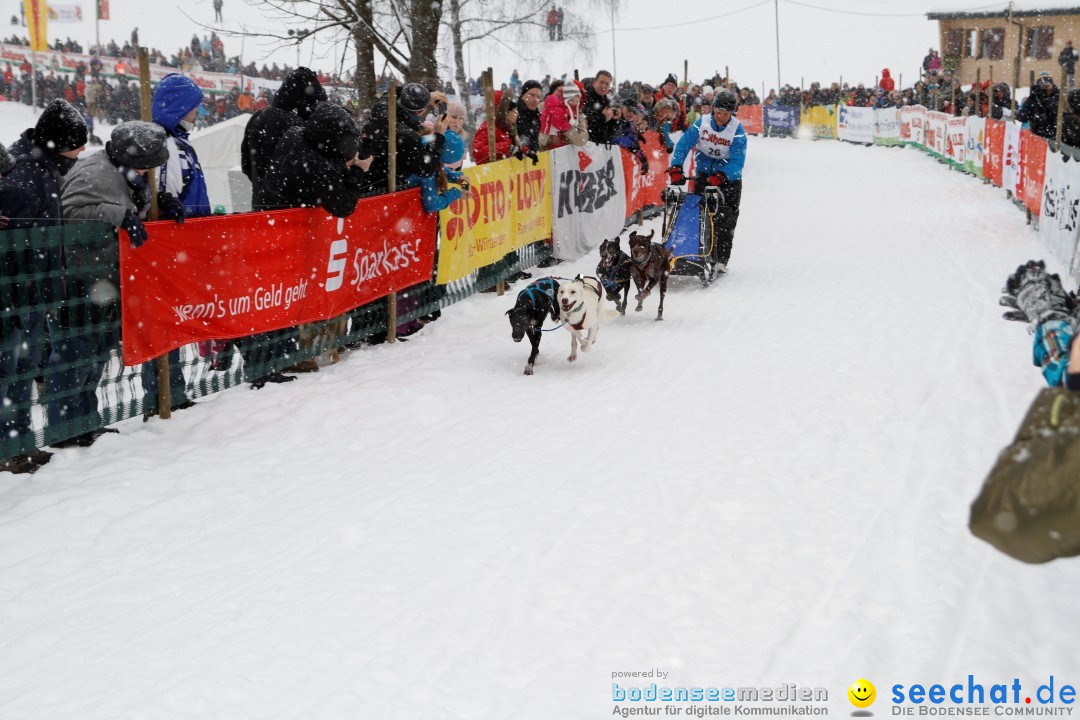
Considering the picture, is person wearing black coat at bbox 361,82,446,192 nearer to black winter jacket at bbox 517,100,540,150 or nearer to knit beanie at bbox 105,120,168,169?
knit beanie at bbox 105,120,168,169

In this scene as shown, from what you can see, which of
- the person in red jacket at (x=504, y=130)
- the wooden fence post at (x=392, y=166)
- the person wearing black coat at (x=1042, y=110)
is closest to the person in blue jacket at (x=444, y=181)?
the wooden fence post at (x=392, y=166)

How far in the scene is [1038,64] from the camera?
42156 millimetres

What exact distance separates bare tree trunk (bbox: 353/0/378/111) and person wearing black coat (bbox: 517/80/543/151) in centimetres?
468

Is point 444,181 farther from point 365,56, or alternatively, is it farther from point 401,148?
point 365,56

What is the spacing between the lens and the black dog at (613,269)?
29.1 feet

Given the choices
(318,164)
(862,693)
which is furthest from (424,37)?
(862,693)

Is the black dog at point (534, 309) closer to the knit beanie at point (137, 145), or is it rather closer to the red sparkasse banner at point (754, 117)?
the knit beanie at point (137, 145)

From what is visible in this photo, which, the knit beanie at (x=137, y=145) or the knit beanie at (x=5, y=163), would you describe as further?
the knit beanie at (x=137, y=145)

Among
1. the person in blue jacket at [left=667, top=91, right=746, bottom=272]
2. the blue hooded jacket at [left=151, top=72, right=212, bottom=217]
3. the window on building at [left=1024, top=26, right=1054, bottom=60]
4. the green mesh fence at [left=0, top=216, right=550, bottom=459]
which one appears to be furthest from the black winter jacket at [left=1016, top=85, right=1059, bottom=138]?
the window on building at [left=1024, top=26, right=1054, bottom=60]

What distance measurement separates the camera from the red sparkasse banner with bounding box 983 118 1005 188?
17.7m

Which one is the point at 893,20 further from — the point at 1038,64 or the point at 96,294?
the point at 96,294

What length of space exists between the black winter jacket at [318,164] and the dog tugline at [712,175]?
4.42 meters

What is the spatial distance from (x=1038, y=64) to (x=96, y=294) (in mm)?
44843

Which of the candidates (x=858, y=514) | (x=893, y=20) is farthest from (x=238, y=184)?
(x=893, y=20)
